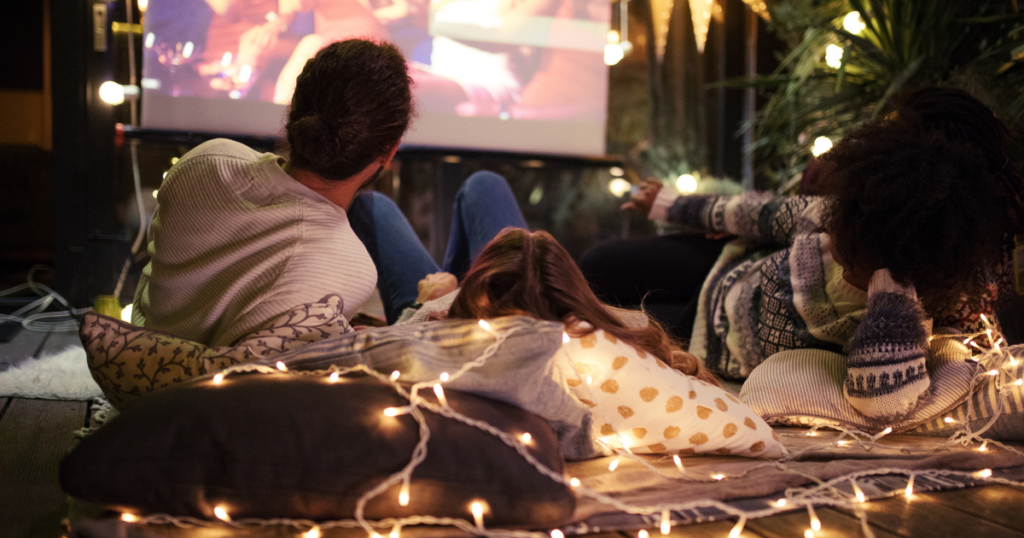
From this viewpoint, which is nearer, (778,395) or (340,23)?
(778,395)

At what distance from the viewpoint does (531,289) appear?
2.95 feet

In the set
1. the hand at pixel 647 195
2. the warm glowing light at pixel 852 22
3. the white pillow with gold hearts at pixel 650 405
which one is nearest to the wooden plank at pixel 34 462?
the white pillow with gold hearts at pixel 650 405

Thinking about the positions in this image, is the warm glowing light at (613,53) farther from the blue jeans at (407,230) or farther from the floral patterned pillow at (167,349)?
the floral patterned pillow at (167,349)

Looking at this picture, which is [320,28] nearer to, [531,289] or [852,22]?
[852,22]

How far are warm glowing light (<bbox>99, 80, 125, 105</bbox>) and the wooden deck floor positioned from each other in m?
1.94

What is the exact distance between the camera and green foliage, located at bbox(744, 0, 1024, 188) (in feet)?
Answer: 6.46

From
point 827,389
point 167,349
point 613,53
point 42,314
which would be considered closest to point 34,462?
point 167,349

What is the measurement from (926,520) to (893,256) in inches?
17.6

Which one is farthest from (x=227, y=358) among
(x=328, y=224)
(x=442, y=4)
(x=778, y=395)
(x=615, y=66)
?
(x=615, y=66)

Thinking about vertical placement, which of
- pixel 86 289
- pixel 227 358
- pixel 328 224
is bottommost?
pixel 86 289

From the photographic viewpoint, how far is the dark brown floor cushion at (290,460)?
27.3 inches

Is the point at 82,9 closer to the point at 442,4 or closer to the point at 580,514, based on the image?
the point at 442,4

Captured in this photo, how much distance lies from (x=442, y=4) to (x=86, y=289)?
1.83m

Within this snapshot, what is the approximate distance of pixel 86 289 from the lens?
2.63 m
